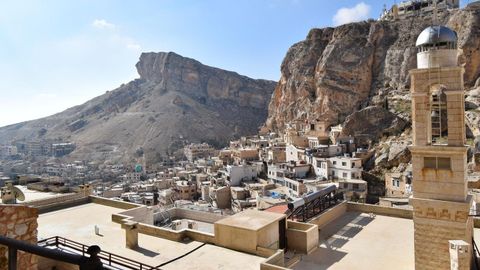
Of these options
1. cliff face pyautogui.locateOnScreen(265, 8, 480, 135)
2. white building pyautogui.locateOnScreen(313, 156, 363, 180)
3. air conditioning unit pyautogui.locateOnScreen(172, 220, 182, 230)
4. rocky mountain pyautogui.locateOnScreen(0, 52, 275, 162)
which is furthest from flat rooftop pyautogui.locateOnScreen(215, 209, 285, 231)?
rocky mountain pyautogui.locateOnScreen(0, 52, 275, 162)

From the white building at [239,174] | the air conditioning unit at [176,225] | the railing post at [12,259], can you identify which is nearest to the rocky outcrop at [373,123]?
the white building at [239,174]

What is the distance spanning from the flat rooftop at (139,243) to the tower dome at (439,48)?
6.24 metres

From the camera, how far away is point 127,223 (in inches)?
348

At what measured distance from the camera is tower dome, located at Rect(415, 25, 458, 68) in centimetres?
814

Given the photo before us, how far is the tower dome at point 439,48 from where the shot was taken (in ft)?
26.7

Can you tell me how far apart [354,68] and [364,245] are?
5873cm

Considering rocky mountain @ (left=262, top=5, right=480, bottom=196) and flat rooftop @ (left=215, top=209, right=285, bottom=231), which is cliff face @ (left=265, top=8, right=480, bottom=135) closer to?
rocky mountain @ (left=262, top=5, right=480, bottom=196)

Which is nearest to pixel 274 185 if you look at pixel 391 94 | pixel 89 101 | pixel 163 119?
pixel 391 94

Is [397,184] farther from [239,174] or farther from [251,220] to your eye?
[251,220]

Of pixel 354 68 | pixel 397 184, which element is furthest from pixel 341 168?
pixel 354 68

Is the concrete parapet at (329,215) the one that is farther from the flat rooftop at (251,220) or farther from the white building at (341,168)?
the white building at (341,168)

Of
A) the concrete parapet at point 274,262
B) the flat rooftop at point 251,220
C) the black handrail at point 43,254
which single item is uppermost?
the black handrail at point 43,254

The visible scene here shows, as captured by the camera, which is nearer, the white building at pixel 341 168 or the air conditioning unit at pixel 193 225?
the air conditioning unit at pixel 193 225

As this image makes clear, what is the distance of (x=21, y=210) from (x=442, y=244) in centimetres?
829
